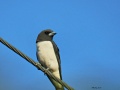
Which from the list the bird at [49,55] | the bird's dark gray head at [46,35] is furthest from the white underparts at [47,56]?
the bird's dark gray head at [46,35]

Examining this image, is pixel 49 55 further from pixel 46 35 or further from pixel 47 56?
pixel 46 35

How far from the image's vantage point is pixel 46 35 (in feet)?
25.9

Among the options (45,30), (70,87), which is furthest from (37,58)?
(70,87)

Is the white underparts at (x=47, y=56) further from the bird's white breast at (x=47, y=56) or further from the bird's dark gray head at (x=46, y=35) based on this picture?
the bird's dark gray head at (x=46, y=35)

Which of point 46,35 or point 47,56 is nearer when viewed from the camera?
point 47,56

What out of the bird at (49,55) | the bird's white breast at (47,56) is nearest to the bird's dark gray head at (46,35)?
the bird at (49,55)

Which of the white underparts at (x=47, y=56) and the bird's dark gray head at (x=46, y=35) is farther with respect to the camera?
the bird's dark gray head at (x=46, y=35)

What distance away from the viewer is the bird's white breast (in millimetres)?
7383

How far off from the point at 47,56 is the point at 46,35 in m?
0.68

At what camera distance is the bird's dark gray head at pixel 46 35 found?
774cm

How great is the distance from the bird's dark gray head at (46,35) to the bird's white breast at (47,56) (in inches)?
9.3

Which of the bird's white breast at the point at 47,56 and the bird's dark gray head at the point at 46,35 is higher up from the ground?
the bird's dark gray head at the point at 46,35

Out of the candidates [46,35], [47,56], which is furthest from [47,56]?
[46,35]

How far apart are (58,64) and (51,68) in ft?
0.62
